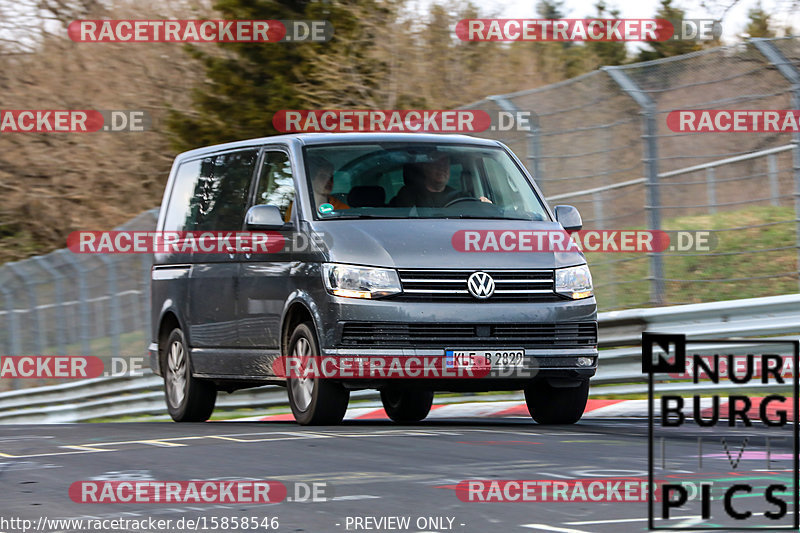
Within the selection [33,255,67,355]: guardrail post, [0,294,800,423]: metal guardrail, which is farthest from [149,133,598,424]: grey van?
[33,255,67,355]: guardrail post

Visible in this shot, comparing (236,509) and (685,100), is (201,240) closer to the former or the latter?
(685,100)

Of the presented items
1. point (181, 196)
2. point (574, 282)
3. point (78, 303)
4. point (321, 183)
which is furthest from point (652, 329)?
point (78, 303)

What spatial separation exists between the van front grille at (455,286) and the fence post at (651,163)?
11.0ft

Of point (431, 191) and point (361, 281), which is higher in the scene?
point (431, 191)

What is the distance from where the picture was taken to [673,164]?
15414mm

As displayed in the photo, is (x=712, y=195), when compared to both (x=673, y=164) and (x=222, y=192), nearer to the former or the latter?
(x=673, y=164)

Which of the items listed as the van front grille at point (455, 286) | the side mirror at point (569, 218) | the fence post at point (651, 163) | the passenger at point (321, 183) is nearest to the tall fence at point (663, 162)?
the fence post at point (651, 163)

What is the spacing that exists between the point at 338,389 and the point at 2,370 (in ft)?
52.3

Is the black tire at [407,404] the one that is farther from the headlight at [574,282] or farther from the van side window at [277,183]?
the headlight at [574,282]

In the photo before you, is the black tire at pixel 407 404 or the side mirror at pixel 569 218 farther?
the black tire at pixel 407 404

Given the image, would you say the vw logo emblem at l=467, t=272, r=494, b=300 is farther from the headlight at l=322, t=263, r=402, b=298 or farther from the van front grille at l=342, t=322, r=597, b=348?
the headlight at l=322, t=263, r=402, b=298

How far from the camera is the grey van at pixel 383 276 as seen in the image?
395 inches

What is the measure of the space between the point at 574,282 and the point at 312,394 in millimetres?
1900

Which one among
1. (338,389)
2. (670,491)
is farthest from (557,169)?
(670,491)
